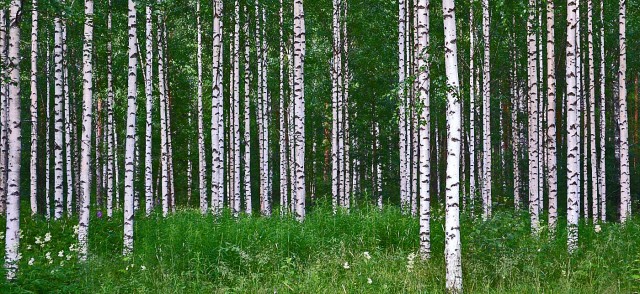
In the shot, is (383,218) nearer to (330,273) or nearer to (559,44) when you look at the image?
(330,273)

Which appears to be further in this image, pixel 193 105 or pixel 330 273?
pixel 193 105

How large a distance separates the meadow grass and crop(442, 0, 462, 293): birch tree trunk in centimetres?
34

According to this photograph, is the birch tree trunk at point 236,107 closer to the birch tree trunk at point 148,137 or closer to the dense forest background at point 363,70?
the dense forest background at point 363,70

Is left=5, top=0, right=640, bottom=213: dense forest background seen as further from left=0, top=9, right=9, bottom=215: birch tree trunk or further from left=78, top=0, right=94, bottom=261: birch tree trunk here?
left=78, top=0, right=94, bottom=261: birch tree trunk

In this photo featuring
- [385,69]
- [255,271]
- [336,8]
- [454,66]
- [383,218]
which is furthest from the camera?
[385,69]

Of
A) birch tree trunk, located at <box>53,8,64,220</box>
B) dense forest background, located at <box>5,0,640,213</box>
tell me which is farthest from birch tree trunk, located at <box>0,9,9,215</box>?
dense forest background, located at <box>5,0,640,213</box>

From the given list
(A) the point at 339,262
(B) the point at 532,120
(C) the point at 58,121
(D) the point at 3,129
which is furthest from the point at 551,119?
(D) the point at 3,129

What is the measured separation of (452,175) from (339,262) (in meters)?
2.29

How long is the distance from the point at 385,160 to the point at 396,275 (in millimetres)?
18057

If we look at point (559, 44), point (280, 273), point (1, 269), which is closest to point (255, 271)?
point (280, 273)

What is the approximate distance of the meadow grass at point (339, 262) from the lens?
8.13 meters

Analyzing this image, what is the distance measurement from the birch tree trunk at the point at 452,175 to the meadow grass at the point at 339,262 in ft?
1.11

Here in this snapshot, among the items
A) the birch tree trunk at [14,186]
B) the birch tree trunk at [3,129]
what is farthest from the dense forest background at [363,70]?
the birch tree trunk at [14,186]

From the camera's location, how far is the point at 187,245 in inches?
396
